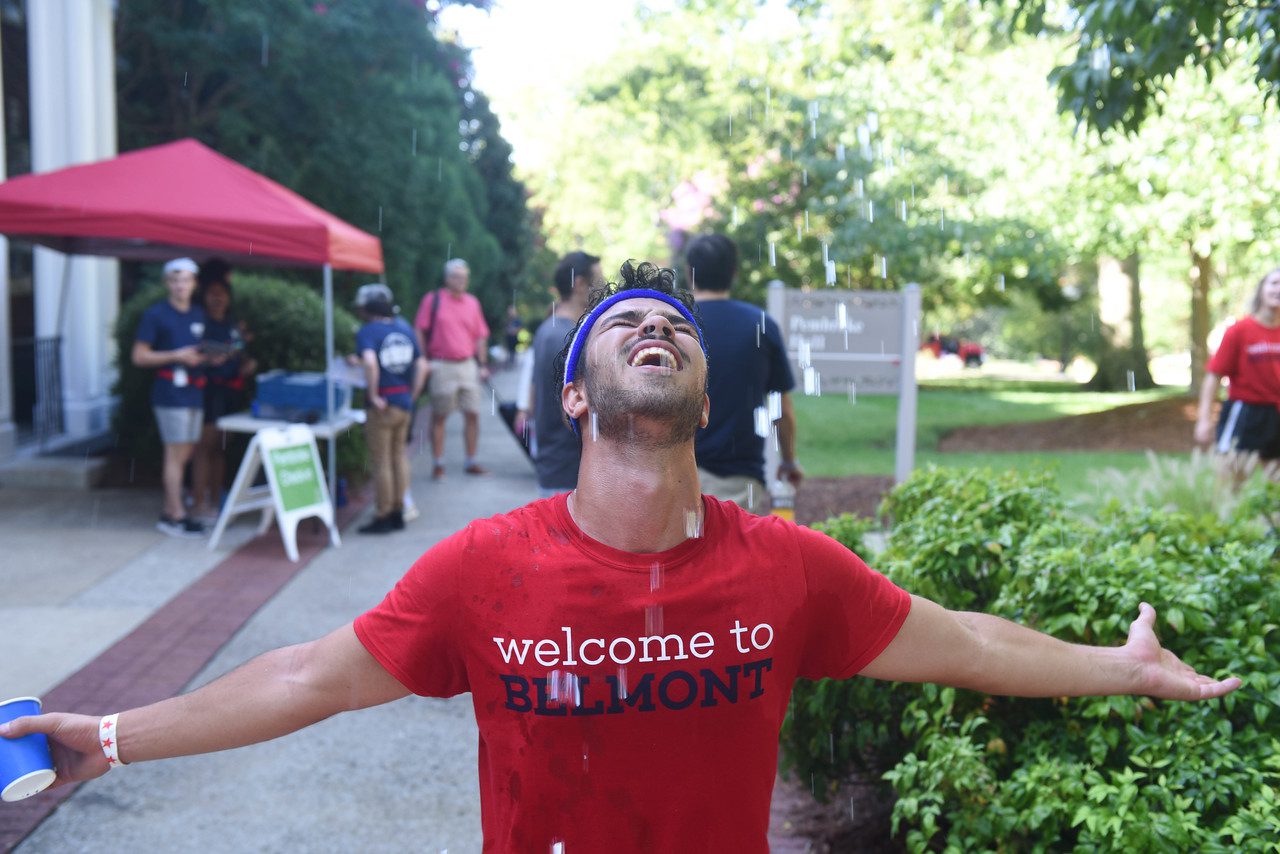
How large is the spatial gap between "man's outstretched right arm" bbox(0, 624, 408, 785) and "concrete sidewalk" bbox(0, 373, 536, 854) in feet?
7.45

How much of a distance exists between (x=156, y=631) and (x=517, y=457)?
7473 millimetres

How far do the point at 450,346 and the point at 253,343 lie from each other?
1.78 m

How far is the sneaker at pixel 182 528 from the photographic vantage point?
8.87 meters

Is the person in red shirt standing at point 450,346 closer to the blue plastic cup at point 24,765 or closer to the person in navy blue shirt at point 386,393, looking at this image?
the person in navy blue shirt at point 386,393

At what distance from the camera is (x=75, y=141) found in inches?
481

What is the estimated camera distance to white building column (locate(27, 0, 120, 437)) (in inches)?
473

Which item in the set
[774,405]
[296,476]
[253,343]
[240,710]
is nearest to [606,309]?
[240,710]

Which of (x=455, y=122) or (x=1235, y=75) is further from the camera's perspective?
(x=455, y=122)

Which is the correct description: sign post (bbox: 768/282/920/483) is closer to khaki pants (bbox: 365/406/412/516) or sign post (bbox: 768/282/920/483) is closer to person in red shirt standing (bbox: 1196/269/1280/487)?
person in red shirt standing (bbox: 1196/269/1280/487)

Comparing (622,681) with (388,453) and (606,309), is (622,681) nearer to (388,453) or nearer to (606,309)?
(606,309)

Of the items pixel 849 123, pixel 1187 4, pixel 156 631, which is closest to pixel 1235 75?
pixel 849 123

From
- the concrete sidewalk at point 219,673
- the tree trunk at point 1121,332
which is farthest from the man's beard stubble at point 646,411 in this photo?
the tree trunk at point 1121,332

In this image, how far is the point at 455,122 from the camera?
21625 mm

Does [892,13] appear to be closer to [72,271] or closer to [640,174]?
[72,271]
